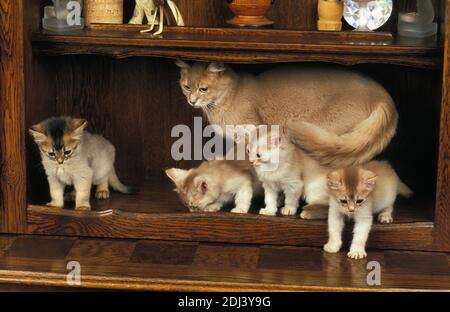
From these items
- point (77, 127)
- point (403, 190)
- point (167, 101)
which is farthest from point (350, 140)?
point (77, 127)

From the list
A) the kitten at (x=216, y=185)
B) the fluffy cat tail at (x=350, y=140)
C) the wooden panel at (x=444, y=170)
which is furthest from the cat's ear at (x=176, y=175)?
the wooden panel at (x=444, y=170)

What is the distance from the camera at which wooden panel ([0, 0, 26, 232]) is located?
2.71 m

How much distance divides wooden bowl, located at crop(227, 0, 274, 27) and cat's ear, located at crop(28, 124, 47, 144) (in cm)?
63

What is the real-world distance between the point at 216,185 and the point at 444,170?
642 millimetres

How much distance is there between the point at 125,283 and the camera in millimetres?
2551

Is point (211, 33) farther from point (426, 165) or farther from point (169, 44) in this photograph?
point (426, 165)

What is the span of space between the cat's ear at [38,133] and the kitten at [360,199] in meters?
0.80

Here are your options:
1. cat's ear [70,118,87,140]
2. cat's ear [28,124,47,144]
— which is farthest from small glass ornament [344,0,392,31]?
cat's ear [28,124,47,144]

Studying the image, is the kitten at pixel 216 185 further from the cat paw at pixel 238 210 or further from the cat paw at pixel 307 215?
the cat paw at pixel 307 215

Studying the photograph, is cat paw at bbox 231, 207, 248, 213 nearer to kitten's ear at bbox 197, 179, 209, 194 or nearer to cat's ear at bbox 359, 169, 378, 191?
kitten's ear at bbox 197, 179, 209, 194

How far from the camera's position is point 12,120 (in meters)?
2.78

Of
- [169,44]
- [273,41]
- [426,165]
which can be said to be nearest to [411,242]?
[426,165]

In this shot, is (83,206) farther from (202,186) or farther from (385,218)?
(385,218)
